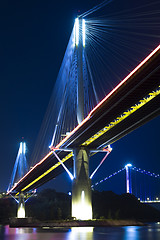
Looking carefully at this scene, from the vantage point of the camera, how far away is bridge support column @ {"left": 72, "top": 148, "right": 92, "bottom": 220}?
126 feet

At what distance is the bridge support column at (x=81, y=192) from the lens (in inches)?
1515

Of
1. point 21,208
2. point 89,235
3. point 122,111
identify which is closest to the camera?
point 89,235


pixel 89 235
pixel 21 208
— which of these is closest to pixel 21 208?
pixel 21 208

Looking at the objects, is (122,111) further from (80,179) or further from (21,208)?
(21,208)

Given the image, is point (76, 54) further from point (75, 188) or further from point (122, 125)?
Result: point (75, 188)

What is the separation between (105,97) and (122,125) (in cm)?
579

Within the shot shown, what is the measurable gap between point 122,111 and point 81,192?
11.8 metres

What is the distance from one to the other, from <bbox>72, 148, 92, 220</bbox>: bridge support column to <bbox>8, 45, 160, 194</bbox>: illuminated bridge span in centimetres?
237

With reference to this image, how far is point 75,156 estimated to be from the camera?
40312 millimetres

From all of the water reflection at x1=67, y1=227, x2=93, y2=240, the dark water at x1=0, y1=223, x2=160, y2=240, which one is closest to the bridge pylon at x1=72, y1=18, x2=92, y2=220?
the dark water at x1=0, y1=223, x2=160, y2=240

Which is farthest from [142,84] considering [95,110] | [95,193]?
[95,193]

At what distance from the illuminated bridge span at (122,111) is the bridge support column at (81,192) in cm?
237

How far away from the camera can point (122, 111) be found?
30.5 metres

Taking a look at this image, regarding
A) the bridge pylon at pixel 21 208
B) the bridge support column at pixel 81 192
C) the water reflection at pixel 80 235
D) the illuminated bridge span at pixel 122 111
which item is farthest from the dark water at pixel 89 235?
the bridge pylon at pixel 21 208
